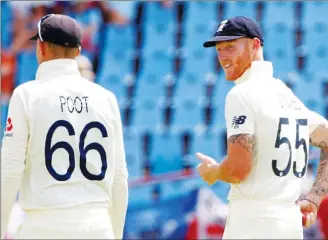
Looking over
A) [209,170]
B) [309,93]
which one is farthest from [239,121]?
[309,93]

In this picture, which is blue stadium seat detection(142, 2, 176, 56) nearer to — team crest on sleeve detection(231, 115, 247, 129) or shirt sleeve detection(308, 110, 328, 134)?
shirt sleeve detection(308, 110, 328, 134)

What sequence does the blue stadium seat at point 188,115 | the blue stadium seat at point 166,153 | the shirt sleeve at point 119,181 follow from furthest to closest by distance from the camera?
the blue stadium seat at point 188,115 < the blue stadium seat at point 166,153 < the shirt sleeve at point 119,181

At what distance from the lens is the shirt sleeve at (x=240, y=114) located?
4.23m

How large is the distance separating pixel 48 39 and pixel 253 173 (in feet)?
3.61

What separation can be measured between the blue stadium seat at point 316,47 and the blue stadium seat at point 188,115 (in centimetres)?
157

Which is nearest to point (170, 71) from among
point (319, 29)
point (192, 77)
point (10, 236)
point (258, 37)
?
point (192, 77)

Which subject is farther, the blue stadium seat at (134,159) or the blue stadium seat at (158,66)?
the blue stadium seat at (158,66)

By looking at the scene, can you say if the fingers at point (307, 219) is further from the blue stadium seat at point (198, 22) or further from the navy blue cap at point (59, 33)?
the blue stadium seat at point (198, 22)

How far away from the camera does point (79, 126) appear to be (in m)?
4.23

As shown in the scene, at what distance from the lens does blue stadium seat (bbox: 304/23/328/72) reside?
41.7ft

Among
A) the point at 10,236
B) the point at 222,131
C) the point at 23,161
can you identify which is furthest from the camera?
the point at 222,131

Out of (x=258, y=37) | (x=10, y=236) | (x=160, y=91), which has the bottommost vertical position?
(x=10, y=236)

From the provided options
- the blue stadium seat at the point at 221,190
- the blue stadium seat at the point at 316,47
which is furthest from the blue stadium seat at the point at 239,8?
the blue stadium seat at the point at 221,190

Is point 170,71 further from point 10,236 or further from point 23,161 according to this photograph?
point 23,161
